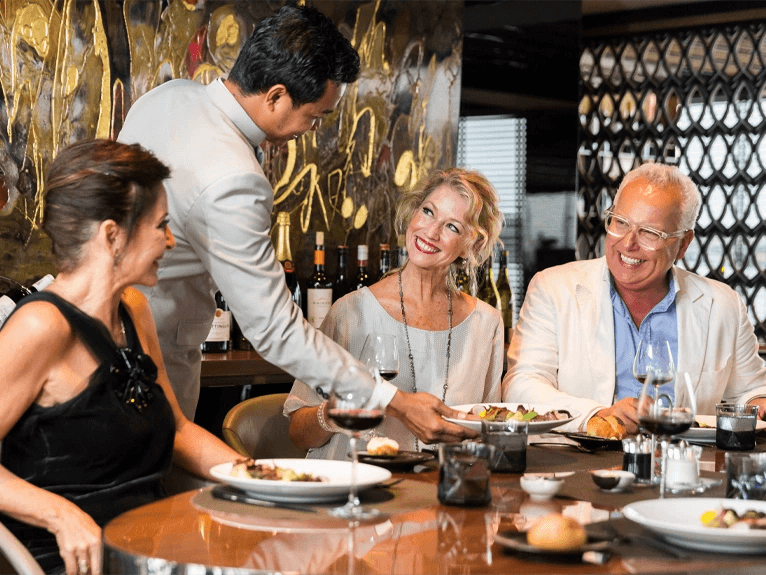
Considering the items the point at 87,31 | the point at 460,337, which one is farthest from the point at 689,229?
the point at 87,31

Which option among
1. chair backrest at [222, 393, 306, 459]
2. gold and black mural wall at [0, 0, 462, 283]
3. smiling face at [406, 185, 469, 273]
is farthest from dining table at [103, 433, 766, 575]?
gold and black mural wall at [0, 0, 462, 283]

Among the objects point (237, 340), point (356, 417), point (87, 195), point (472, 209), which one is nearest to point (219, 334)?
point (237, 340)

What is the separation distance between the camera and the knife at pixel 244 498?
1482 millimetres

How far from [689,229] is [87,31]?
2.00 metres

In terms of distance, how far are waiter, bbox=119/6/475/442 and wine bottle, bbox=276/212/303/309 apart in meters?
1.34

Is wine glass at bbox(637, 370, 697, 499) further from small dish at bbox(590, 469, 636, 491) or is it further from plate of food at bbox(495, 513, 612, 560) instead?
plate of food at bbox(495, 513, 612, 560)

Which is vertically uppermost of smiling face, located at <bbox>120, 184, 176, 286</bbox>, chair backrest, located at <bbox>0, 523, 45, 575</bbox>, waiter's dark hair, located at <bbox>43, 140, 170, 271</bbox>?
waiter's dark hair, located at <bbox>43, 140, 170, 271</bbox>

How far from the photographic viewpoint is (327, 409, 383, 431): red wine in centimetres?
150

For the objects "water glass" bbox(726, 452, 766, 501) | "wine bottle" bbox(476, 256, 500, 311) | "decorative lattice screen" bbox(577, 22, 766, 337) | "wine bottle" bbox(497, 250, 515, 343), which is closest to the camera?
"water glass" bbox(726, 452, 766, 501)

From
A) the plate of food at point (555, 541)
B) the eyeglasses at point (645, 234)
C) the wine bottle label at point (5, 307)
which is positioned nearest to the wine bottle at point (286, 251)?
the wine bottle label at point (5, 307)

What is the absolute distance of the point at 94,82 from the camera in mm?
3260

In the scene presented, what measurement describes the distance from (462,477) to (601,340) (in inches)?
55.5

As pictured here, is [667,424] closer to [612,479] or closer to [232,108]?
[612,479]

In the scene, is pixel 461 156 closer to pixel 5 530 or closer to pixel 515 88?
pixel 515 88
